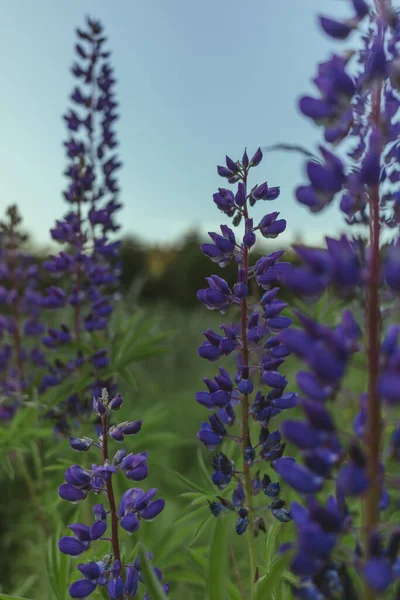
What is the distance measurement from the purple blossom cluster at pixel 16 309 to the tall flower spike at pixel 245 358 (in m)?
1.87

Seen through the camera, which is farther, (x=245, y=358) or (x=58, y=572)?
(x=58, y=572)

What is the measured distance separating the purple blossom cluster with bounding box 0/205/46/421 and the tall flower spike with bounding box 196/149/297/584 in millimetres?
1870

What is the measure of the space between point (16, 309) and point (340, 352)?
2.75 m

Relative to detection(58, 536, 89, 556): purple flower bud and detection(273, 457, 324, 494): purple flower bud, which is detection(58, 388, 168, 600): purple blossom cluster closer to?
detection(58, 536, 89, 556): purple flower bud

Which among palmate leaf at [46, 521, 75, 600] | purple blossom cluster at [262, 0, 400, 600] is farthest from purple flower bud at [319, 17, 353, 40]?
palmate leaf at [46, 521, 75, 600]

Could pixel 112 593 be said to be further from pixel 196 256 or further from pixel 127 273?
pixel 127 273

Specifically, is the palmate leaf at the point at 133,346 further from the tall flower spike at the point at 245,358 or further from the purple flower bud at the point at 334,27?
the purple flower bud at the point at 334,27

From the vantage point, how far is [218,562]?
1.00 metres

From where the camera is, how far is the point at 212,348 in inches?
59.0

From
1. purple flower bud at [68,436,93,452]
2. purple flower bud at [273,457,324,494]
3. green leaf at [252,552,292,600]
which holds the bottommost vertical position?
green leaf at [252,552,292,600]

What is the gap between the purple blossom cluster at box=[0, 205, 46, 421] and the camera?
322cm

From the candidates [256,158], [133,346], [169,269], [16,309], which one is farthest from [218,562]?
[169,269]

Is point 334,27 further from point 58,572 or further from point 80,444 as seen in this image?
point 58,572

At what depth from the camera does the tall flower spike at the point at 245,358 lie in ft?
4.90
